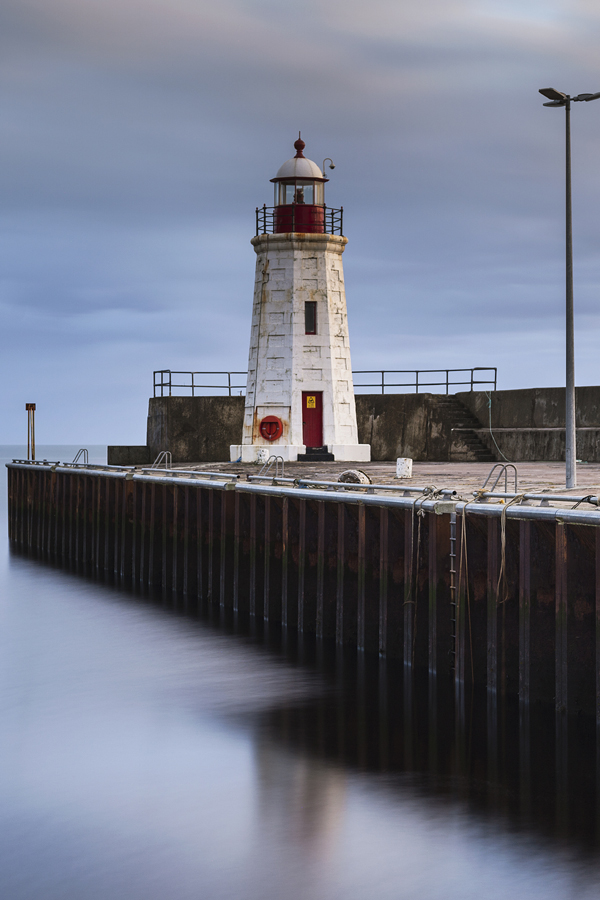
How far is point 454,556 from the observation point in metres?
11.5

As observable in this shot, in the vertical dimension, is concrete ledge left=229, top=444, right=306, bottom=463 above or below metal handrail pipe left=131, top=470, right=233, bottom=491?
above

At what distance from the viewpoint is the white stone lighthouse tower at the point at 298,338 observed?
2845 cm

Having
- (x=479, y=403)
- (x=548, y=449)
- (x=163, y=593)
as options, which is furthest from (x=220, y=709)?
(x=479, y=403)

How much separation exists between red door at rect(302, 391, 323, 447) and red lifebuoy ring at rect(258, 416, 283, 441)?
2.37ft

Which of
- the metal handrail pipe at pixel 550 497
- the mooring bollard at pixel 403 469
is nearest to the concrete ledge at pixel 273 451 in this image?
the mooring bollard at pixel 403 469

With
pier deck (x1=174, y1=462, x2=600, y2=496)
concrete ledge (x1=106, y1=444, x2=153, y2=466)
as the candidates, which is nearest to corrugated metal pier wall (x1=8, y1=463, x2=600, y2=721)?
pier deck (x1=174, y1=462, x2=600, y2=496)

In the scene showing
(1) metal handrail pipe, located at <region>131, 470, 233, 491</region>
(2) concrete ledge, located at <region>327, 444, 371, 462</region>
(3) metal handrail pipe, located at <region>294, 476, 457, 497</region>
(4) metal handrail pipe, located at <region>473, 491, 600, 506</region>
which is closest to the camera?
(4) metal handrail pipe, located at <region>473, 491, 600, 506</region>

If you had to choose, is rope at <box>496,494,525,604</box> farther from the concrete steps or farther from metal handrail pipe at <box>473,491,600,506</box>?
the concrete steps

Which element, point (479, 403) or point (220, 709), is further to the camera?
point (479, 403)

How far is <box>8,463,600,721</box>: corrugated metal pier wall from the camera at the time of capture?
9.91 m

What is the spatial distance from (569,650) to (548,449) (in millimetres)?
18997

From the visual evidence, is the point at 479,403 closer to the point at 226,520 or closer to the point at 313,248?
the point at 313,248

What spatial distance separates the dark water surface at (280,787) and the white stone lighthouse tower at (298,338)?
14266 millimetres

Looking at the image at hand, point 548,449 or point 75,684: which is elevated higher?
point 548,449
